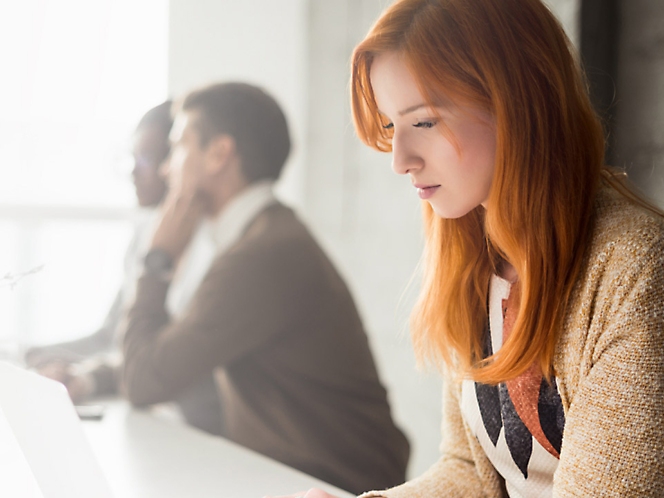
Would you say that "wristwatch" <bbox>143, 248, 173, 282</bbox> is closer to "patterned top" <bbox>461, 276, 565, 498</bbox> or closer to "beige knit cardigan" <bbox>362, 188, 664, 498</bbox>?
"patterned top" <bbox>461, 276, 565, 498</bbox>

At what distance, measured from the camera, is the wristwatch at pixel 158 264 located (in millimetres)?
1562

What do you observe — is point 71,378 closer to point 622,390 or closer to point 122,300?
point 122,300

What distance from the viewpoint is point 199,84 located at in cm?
157

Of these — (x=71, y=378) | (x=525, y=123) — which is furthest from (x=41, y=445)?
(x=71, y=378)

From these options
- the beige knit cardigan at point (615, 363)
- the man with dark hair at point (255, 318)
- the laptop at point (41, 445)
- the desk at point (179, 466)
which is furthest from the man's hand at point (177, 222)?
the beige knit cardigan at point (615, 363)

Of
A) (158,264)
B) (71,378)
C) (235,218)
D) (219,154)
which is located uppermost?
(219,154)

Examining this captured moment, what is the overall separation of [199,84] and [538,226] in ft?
3.55

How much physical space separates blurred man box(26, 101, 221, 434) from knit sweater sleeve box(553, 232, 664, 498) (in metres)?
1.10

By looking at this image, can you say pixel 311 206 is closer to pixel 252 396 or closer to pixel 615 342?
pixel 252 396

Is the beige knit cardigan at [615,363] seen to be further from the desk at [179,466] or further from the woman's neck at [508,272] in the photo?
the desk at [179,466]

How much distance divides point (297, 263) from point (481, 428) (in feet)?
2.87

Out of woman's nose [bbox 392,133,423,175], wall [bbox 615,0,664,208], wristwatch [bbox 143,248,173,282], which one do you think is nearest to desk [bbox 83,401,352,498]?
wristwatch [bbox 143,248,173,282]

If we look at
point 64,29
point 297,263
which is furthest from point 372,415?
point 64,29

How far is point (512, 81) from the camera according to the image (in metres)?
0.70
